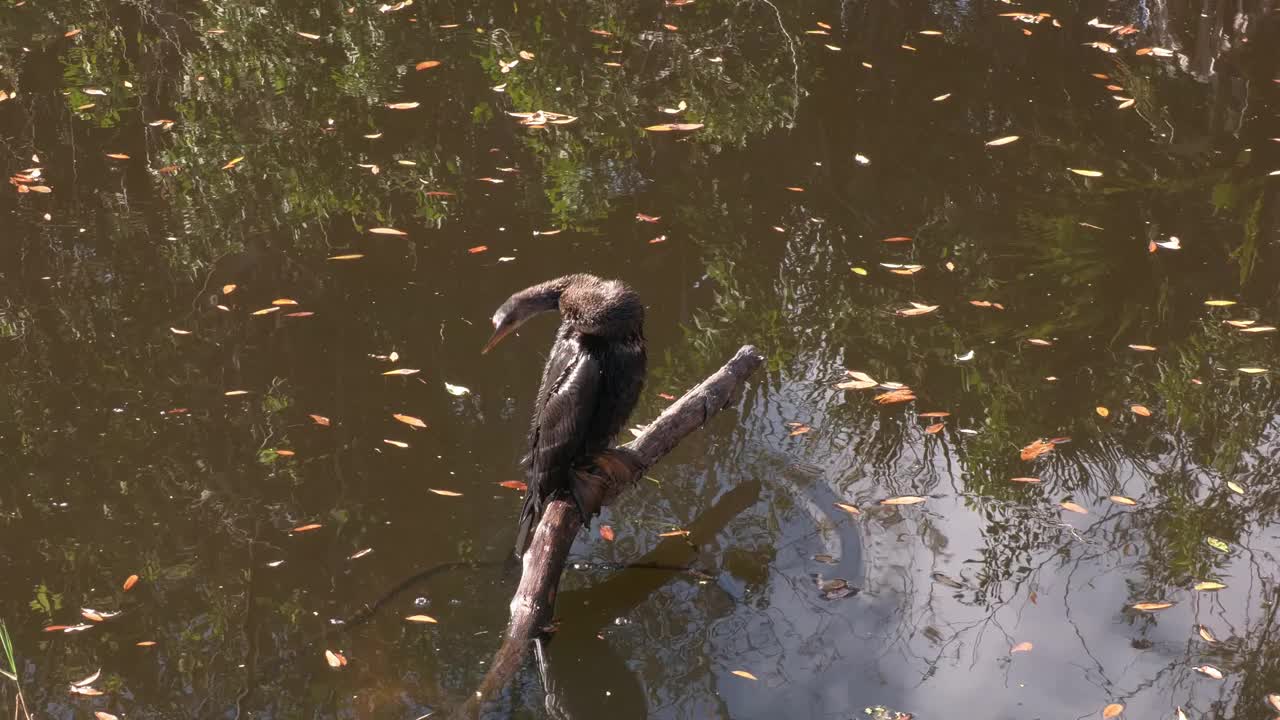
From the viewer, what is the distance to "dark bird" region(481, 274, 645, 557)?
173 inches

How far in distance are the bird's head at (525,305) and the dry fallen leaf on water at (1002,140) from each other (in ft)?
15.4

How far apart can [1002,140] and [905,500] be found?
13.2ft

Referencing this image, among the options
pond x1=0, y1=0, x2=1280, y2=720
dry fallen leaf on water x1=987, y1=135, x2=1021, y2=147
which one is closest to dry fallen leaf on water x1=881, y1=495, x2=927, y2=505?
pond x1=0, y1=0, x2=1280, y2=720

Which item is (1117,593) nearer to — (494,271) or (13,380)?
(494,271)

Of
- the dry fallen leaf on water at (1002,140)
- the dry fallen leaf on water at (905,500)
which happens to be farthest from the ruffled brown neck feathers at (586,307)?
the dry fallen leaf on water at (1002,140)

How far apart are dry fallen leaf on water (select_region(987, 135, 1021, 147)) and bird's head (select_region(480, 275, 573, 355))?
15.4 feet

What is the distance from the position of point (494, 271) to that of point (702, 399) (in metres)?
2.18

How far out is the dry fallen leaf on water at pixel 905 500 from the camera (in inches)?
206

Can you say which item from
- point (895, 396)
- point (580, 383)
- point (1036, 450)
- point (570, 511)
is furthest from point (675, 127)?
point (570, 511)

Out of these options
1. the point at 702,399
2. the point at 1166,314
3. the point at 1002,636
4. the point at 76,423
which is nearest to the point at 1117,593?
the point at 1002,636

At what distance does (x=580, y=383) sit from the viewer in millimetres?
4418

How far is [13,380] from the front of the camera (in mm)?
5738

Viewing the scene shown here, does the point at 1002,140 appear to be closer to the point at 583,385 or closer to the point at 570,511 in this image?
the point at 583,385

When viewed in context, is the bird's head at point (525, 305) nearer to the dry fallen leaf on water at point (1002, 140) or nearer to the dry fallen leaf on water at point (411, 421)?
the dry fallen leaf on water at point (411, 421)
